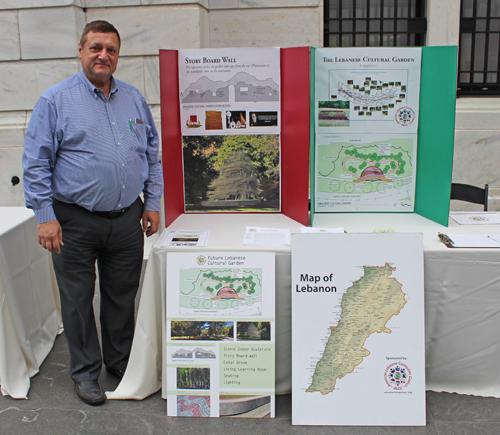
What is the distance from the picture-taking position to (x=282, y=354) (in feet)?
7.49

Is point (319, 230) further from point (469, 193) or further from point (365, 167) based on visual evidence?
point (469, 193)

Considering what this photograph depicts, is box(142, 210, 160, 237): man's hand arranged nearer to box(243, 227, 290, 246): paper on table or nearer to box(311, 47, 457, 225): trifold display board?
box(243, 227, 290, 246): paper on table

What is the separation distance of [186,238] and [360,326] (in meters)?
0.92

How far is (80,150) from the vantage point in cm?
212

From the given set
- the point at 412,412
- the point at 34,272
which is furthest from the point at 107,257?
the point at 412,412

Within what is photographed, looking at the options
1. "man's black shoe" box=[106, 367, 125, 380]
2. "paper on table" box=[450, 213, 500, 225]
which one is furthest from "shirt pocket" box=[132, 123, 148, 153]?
"paper on table" box=[450, 213, 500, 225]

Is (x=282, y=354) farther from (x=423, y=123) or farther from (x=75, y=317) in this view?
(x=423, y=123)

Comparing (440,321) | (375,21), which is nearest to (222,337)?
Answer: (440,321)

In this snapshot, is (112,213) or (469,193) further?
(469,193)

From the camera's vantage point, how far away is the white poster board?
102 inches

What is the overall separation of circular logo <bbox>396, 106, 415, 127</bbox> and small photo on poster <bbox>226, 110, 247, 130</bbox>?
86cm

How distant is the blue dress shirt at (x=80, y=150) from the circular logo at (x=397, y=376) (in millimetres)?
1434

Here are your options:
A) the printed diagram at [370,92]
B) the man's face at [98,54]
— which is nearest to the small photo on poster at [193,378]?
the man's face at [98,54]

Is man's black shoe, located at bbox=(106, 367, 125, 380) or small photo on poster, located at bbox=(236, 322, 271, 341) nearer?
small photo on poster, located at bbox=(236, 322, 271, 341)
